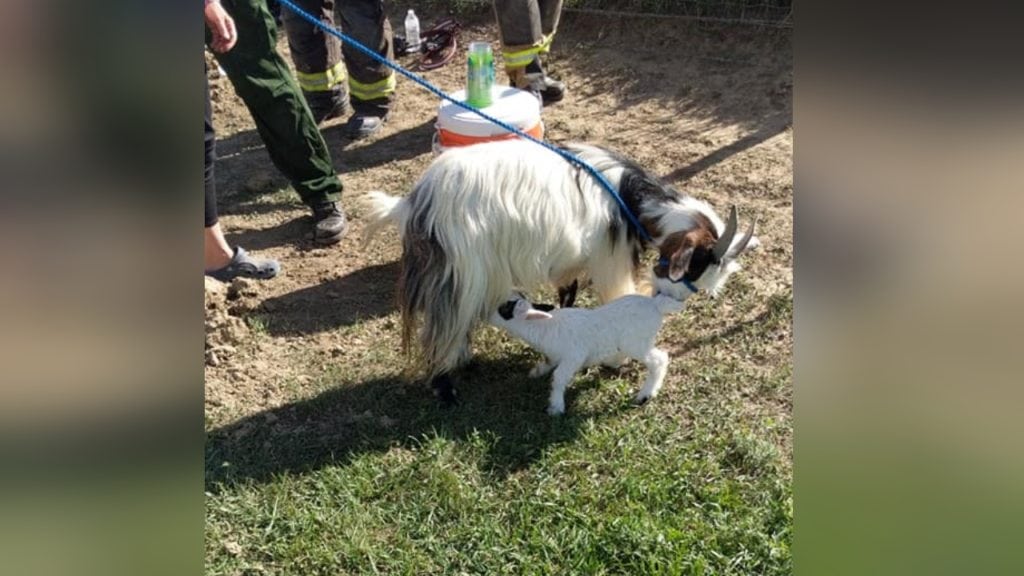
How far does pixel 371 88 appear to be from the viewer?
20.9ft

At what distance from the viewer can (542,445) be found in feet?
11.4

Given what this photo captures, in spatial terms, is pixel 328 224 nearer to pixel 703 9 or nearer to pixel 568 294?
pixel 568 294

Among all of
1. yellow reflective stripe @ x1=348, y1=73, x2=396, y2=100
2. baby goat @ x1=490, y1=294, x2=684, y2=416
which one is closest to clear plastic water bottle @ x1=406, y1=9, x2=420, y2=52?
yellow reflective stripe @ x1=348, y1=73, x2=396, y2=100

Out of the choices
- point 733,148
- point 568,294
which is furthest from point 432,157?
point 568,294

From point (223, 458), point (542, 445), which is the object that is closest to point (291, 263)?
point (223, 458)

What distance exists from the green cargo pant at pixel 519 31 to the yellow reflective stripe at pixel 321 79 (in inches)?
47.6

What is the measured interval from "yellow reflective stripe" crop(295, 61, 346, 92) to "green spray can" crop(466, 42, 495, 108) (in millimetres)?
2187

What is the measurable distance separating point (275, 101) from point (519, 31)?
2172 millimetres

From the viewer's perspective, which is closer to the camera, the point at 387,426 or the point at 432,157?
the point at 387,426
